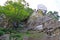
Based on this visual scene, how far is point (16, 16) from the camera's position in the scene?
1102 inches

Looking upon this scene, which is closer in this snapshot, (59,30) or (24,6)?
(59,30)

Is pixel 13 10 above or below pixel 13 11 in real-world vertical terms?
above

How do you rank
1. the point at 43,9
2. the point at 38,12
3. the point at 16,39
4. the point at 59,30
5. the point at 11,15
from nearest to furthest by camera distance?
the point at 16,39 → the point at 59,30 → the point at 11,15 → the point at 38,12 → the point at 43,9

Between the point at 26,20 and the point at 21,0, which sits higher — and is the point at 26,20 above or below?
below

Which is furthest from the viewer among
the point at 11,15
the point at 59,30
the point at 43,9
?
the point at 43,9

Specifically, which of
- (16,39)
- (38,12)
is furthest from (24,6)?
(16,39)

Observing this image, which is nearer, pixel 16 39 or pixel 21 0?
pixel 16 39

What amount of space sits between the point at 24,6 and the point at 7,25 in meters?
3.95

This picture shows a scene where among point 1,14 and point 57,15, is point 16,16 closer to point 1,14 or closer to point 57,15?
point 1,14

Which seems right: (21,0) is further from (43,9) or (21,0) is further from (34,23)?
(43,9)

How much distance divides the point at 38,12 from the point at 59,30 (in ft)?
46.6

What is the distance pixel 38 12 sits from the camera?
35250mm

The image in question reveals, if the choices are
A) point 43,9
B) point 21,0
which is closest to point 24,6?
point 21,0

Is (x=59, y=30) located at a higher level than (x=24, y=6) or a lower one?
lower
